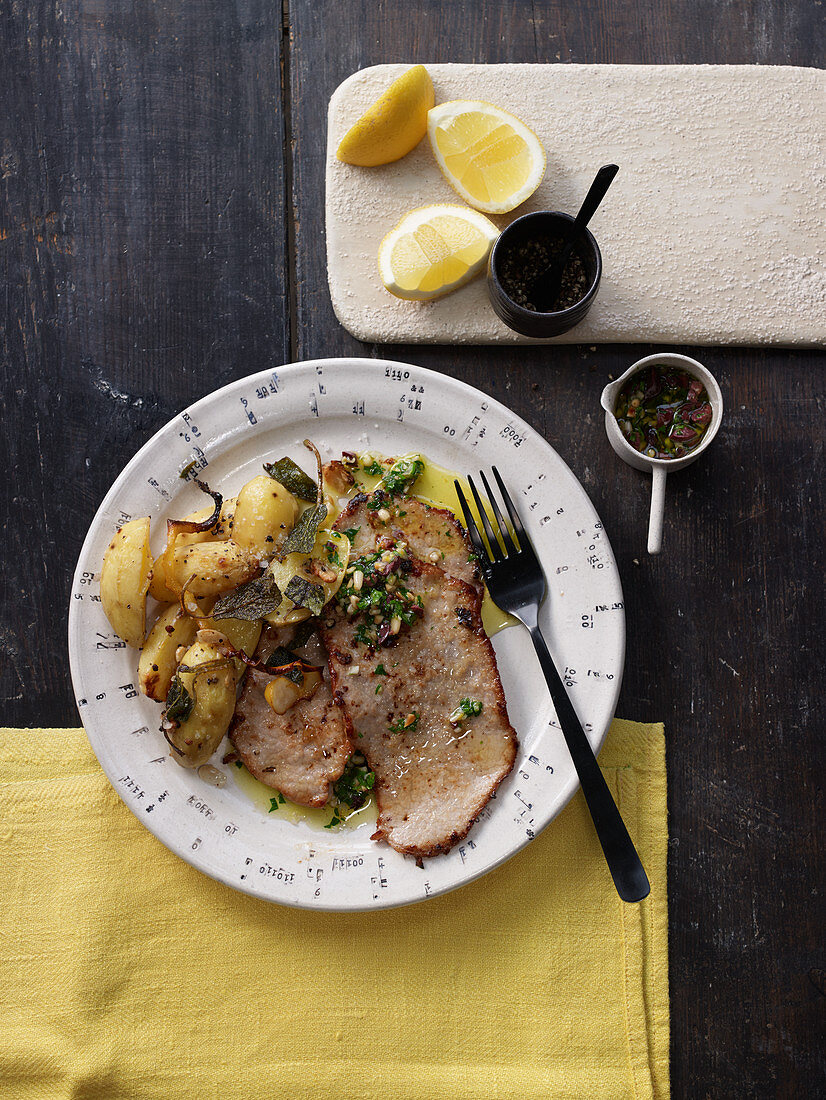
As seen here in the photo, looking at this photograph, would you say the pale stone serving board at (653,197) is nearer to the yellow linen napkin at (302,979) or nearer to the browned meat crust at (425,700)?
the browned meat crust at (425,700)

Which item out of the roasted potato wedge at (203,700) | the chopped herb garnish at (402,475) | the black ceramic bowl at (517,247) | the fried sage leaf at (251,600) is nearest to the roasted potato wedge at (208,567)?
the fried sage leaf at (251,600)

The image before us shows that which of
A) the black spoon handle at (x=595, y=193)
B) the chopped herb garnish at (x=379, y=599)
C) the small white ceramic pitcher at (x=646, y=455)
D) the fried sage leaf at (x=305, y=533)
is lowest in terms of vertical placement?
the chopped herb garnish at (x=379, y=599)

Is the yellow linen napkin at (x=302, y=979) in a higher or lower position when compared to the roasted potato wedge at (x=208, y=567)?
lower

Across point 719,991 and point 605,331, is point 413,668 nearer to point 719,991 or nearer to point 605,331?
point 605,331

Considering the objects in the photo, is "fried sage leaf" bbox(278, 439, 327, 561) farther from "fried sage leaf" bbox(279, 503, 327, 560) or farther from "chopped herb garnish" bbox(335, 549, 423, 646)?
"chopped herb garnish" bbox(335, 549, 423, 646)

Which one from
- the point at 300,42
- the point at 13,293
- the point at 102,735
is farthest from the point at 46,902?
the point at 300,42

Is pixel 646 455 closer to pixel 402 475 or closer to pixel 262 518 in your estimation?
pixel 402 475

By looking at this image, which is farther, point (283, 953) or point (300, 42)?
point (300, 42)

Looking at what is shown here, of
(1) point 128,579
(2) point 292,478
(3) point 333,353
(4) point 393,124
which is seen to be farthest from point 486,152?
(1) point 128,579
